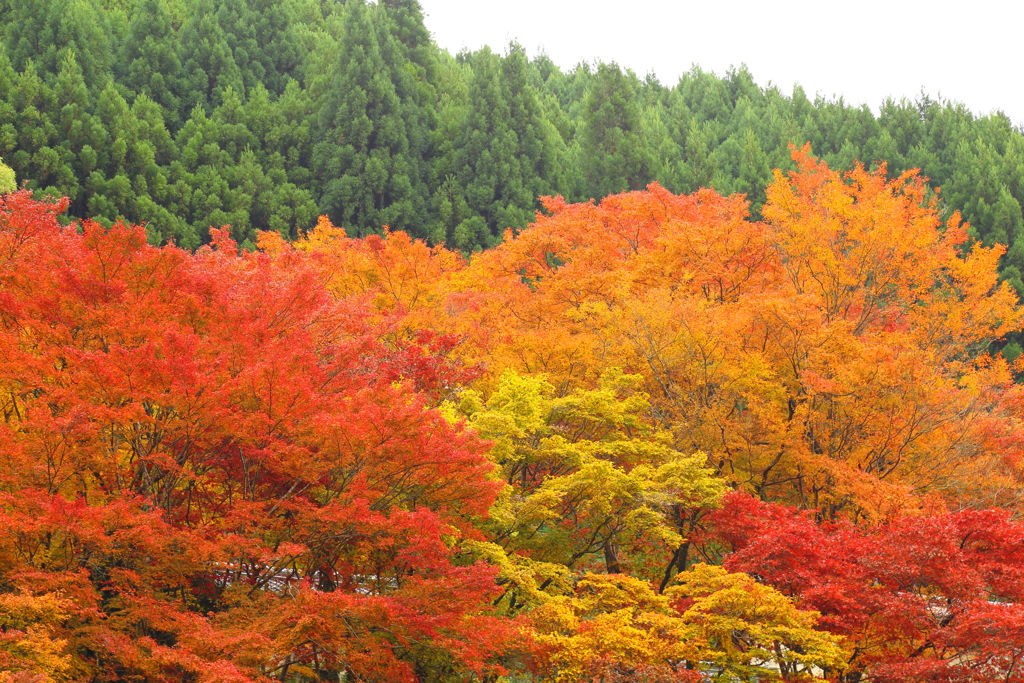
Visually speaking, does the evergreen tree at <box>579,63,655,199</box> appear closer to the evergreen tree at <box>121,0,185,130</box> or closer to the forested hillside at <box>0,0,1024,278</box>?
the forested hillside at <box>0,0,1024,278</box>

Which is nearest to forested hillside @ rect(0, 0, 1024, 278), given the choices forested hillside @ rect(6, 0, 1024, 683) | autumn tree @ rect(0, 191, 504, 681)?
forested hillside @ rect(6, 0, 1024, 683)

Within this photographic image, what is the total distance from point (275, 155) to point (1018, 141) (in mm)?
31380

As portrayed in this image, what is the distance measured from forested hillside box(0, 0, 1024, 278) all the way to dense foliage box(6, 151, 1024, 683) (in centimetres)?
1771

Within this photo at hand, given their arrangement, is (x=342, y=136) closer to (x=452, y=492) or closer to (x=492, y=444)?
(x=492, y=444)

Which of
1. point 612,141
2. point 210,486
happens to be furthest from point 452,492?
point 612,141

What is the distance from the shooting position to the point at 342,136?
3494 cm

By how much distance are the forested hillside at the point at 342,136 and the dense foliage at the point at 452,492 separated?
17.7 metres

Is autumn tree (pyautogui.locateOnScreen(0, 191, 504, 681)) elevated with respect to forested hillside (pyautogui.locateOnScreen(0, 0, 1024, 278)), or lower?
lower

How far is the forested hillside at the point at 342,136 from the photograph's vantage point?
101 ft

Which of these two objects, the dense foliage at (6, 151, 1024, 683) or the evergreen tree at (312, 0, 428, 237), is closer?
the dense foliage at (6, 151, 1024, 683)

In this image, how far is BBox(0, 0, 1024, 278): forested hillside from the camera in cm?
3066

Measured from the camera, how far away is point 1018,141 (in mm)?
41875

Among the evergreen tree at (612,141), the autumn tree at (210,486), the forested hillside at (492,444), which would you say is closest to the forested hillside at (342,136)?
the evergreen tree at (612,141)

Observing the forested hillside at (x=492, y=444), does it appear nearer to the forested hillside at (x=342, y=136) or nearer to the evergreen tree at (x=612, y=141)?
the forested hillside at (x=342, y=136)
